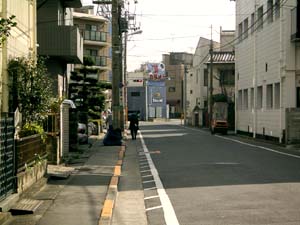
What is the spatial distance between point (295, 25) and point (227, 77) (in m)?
37.5

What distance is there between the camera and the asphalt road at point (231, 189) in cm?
1029

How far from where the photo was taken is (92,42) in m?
65.9

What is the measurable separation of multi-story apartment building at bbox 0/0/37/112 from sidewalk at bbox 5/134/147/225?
2595 millimetres

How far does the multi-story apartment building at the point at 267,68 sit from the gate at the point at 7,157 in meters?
23.3

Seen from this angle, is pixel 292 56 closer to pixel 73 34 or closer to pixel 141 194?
pixel 73 34

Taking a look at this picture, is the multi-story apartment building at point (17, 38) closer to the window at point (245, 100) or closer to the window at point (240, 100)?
the window at point (245, 100)

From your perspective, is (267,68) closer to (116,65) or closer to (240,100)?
(116,65)

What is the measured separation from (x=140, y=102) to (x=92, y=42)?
2120 inches

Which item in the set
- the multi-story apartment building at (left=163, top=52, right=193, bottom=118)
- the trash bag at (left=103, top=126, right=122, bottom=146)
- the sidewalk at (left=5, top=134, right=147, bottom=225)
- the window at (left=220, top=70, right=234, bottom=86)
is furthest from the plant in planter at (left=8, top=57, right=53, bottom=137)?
the multi-story apartment building at (left=163, top=52, right=193, bottom=118)

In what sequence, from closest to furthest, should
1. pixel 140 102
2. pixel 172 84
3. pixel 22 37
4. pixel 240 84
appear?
pixel 22 37 → pixel 240 84 → pixel 140 102 → pixel 172 84

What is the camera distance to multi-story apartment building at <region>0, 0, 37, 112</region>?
46.6 ft

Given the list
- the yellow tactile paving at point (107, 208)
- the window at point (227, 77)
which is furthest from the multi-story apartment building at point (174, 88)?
the yellow tactile paving at point (107, 208)

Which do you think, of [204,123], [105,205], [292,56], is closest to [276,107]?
[292,56]

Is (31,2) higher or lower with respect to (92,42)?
lower
